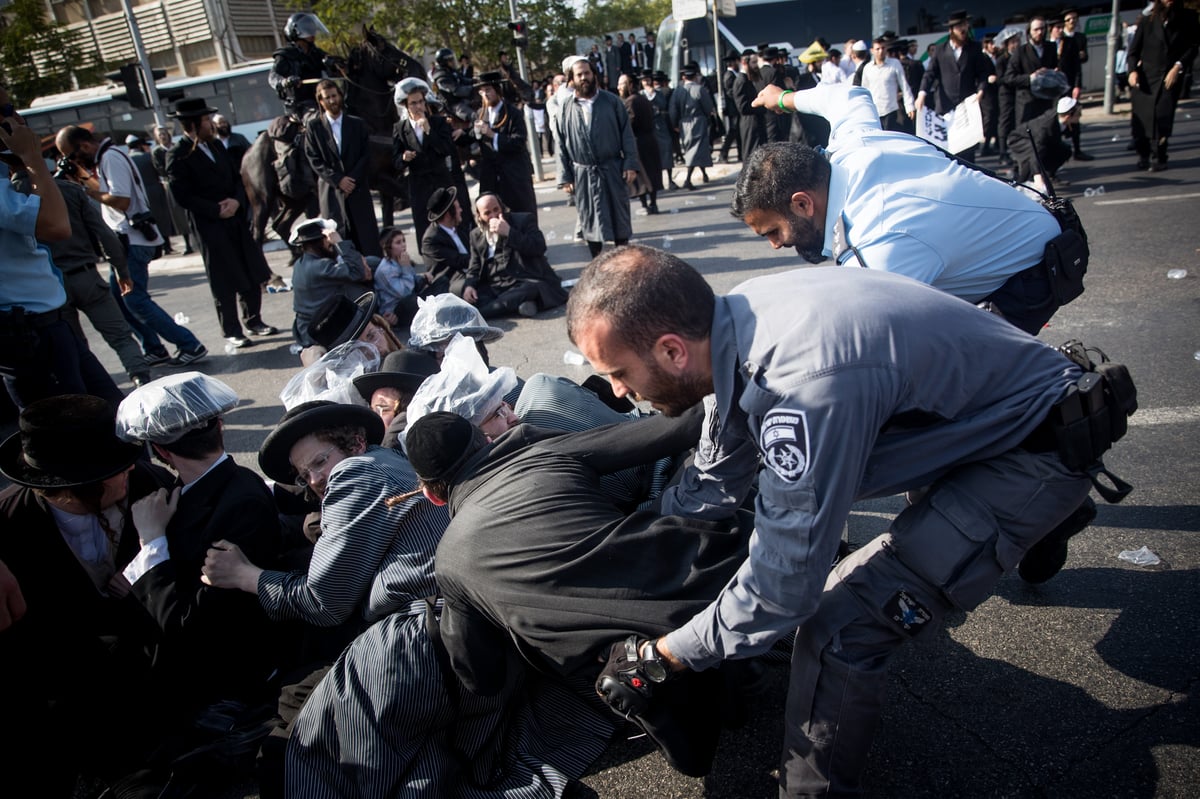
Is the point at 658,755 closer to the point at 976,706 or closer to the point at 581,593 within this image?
the point at 581,593

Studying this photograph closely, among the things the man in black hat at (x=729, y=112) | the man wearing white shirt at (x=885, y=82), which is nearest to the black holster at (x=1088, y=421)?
the man wearing white shirt at (x=885, y=82)

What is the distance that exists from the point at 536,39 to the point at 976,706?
2527 centimetres

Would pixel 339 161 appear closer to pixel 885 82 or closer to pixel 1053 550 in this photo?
pixel 1053 550

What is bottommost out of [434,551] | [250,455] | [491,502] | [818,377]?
[250,455]

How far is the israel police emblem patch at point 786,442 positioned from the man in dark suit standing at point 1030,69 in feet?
28.2

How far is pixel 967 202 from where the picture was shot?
2.53 metres

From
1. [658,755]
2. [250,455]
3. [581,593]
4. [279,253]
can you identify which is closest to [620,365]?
[581,593]

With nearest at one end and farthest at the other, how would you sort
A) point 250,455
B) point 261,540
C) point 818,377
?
point 818,377
point 261,540
point 250,455

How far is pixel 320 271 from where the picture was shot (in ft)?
18.4

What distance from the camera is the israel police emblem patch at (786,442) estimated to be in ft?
4.80

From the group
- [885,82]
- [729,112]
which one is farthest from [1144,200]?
[729,112]

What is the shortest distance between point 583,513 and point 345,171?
628cm

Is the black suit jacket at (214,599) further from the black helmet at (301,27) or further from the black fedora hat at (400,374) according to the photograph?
the black helmet at (301,27)

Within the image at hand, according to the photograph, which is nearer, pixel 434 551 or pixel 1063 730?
pixel 1063 730
